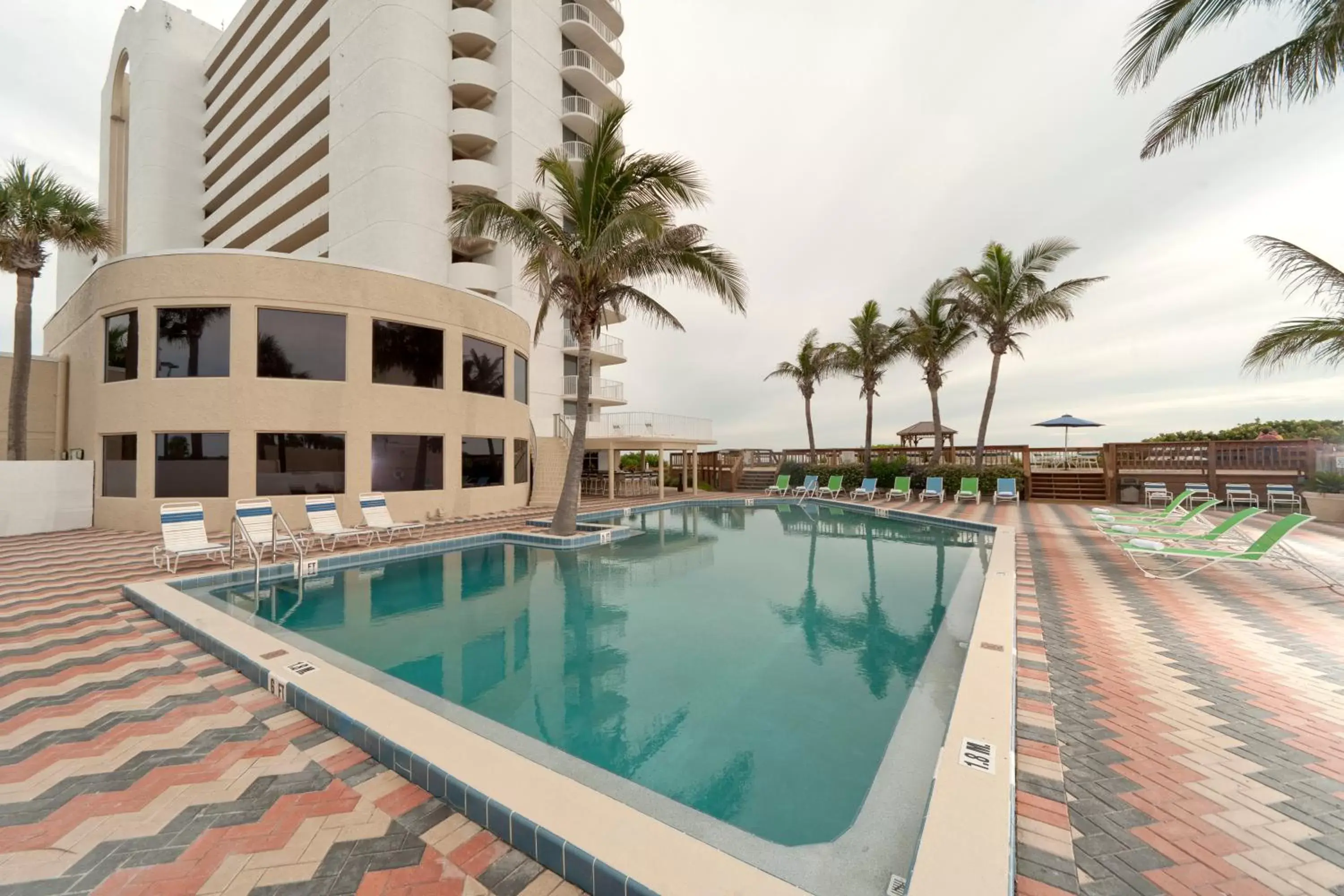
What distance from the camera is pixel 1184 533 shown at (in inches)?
351

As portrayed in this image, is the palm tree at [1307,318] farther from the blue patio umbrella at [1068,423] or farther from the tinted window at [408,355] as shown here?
the tinted window at [408,355]

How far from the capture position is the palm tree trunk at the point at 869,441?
22.5 meters

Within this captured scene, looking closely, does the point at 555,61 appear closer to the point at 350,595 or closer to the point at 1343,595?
the point at 350,595

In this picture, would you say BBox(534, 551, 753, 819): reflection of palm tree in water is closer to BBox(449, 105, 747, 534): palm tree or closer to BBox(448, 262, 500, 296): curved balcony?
BBox(449, 105, 747, 534): palm tree

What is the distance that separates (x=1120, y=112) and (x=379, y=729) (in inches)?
563

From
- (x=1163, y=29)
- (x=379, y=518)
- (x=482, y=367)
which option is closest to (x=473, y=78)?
(x=482, y=367)

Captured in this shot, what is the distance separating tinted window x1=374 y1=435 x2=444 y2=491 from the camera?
39.8 feet

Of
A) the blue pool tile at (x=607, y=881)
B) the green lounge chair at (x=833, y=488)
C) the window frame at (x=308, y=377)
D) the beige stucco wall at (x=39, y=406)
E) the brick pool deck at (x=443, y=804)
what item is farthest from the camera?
the green lounge chair at (x=833, y=488)

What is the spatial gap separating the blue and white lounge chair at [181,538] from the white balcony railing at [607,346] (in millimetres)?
18115

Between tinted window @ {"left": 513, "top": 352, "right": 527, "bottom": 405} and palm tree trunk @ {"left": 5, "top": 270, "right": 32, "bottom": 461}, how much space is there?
1105 cm

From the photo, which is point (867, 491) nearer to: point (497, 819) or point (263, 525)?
point (263, 525)

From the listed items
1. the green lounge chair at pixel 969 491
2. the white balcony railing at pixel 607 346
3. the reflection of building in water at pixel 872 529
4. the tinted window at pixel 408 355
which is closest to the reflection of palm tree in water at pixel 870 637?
the reflection of building in water at pixel 872 529

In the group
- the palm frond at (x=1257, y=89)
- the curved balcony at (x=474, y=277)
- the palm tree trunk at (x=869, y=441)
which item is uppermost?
the curved balcony at (x=474, y=277)

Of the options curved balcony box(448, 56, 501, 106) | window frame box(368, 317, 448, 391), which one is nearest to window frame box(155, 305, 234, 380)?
window frame box(368, 317, 448, 391)
